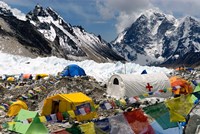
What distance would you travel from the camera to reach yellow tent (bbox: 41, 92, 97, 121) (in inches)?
811

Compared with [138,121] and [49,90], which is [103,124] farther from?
[49,90]

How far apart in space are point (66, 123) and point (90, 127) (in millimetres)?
7327

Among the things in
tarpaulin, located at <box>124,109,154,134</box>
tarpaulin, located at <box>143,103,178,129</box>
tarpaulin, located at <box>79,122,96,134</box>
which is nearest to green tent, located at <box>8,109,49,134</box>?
tarpaulin, located at <box>79,122,96,134</box>

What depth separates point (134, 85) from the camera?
29.2 m

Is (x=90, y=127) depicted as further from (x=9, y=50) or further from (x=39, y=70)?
(x=9, y=50)

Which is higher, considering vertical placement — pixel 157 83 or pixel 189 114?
pixel 157 83

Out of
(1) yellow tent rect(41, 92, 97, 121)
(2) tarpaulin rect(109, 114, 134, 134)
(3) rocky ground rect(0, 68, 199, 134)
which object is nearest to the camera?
(2) tarpaulin rect(109, 114, 134, 134)

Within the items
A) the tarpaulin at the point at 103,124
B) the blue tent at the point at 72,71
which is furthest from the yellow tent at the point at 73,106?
the blue tent at the point at 72,71

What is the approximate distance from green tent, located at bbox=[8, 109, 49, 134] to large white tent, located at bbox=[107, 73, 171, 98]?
11.4 meters

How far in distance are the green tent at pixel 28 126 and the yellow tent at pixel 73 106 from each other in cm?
265

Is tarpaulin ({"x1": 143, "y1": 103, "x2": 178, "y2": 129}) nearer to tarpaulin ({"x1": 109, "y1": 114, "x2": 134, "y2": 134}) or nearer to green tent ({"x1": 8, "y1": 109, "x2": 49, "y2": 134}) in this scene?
tarpaulin ({"x1": 109, "y1": 114, "x2": 134, "y2": 134})

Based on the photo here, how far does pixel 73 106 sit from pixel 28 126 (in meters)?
5.14

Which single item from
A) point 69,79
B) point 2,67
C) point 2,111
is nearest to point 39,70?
point 2,67

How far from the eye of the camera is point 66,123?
19203 millimetres
